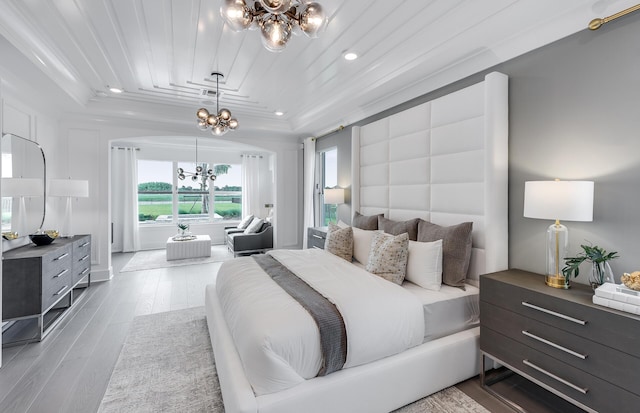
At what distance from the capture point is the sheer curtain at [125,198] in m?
6.89

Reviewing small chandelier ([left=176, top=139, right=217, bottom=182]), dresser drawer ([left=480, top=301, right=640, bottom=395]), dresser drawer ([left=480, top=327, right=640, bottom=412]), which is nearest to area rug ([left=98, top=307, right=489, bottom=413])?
dresser drawer ([left=480, top=327, right=640, bottom=412])

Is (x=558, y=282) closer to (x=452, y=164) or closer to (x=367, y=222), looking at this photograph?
(x=452, y=164)

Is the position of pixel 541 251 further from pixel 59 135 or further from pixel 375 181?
pixel 59 135

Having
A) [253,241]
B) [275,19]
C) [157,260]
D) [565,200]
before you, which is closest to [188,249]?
[157,260]

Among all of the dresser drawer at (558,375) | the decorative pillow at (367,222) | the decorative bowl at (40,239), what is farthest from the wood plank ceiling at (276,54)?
the dresser drawer at (558,375)

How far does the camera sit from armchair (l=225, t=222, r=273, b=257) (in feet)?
20.4

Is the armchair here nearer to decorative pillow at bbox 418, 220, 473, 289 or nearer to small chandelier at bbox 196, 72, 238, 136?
small chandelier at bbox 196, 72, 238, 136

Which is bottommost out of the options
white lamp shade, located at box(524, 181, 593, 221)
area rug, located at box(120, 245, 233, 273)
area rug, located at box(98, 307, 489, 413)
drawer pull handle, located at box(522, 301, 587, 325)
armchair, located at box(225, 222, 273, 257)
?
area rug, located at box(98, 307, 489, 413)

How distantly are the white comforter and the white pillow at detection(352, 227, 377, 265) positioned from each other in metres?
0.62

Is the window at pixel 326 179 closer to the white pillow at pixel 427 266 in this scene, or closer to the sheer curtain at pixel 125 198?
the white pillow at pixel 427 266

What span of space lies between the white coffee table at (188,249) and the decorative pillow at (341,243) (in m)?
3.91

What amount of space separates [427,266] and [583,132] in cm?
145

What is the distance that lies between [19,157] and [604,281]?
212 inches

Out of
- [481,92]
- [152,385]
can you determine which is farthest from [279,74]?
[152,385]
